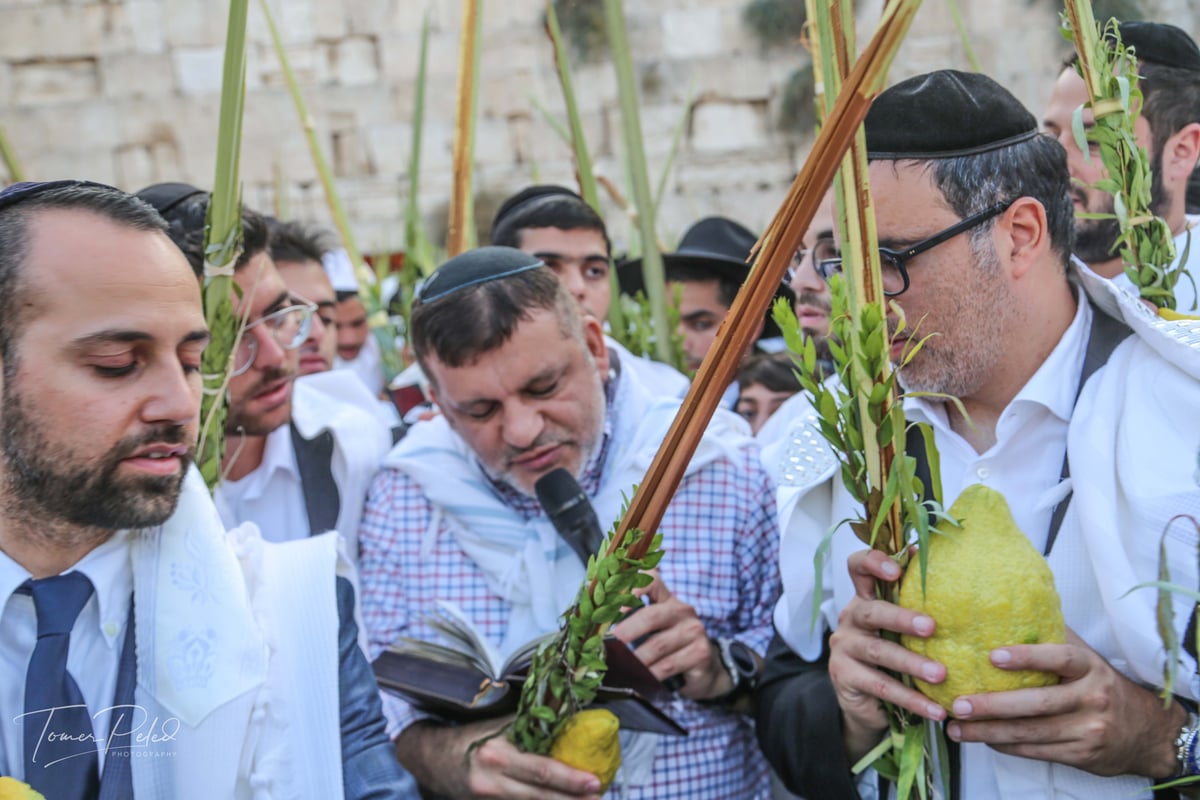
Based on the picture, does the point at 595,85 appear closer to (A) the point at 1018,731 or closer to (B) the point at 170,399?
(B) the point at 170,399

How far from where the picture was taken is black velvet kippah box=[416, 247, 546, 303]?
2477 millimetres

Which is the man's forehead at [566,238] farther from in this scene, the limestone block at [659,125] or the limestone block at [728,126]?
the limestone block at [728,126]

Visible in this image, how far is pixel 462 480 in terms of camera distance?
2.52 m

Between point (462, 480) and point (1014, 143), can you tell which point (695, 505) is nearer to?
point (462, 480)

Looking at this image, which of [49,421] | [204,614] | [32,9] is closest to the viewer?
[49,421]

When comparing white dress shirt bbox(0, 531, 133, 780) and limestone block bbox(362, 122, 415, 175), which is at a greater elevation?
white dress shirt bbox(0, 531, 133, 780)

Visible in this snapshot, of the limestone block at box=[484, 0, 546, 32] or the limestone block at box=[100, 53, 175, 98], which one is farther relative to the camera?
the limestone block at box=[100, 53, 175, 98]

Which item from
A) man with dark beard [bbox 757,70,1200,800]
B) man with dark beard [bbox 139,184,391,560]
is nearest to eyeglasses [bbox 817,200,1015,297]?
man with dark beard [bbox 757,70,1200,800]

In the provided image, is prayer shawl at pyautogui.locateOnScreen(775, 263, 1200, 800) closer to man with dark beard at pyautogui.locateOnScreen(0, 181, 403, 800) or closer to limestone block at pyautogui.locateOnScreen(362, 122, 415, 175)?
man with dark beard at pyautogui.locateOnScreen(0, 181, 403, 800)

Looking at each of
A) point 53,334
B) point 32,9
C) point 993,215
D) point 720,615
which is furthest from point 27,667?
point 32,9

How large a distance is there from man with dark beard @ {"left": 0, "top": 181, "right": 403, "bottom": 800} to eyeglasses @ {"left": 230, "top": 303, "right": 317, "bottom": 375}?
923mm

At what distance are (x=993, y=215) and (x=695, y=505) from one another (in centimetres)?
86

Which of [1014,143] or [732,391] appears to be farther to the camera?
[732,391]

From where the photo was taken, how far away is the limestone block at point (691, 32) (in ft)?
40.4
